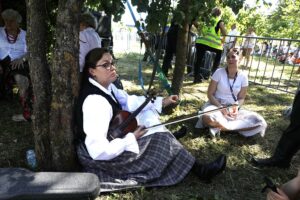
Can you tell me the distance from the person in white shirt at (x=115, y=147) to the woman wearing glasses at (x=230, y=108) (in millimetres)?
1088

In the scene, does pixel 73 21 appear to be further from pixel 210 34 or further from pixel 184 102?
pixel 210 34

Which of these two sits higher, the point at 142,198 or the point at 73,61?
the point at 73,61

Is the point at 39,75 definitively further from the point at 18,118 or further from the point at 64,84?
the point at 18,118

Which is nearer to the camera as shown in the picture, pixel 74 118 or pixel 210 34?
pixel 74 118

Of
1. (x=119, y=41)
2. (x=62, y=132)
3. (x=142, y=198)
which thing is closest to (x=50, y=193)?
(x=62, y=132)

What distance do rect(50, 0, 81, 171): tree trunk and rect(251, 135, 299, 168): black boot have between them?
1954 mm

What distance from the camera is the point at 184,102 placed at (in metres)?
5.26

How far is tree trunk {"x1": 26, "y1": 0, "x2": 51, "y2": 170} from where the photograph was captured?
238 centimetres

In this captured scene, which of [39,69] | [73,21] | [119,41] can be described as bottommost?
[119,41]

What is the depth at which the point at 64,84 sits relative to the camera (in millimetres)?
2398

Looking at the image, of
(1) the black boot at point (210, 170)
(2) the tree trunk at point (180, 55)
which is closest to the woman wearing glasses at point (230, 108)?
(2) the tree trunk at point (180, 55)

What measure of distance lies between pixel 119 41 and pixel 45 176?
13.3m

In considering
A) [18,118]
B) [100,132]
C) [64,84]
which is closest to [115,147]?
[100,132]

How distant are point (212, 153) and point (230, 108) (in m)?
0.77
